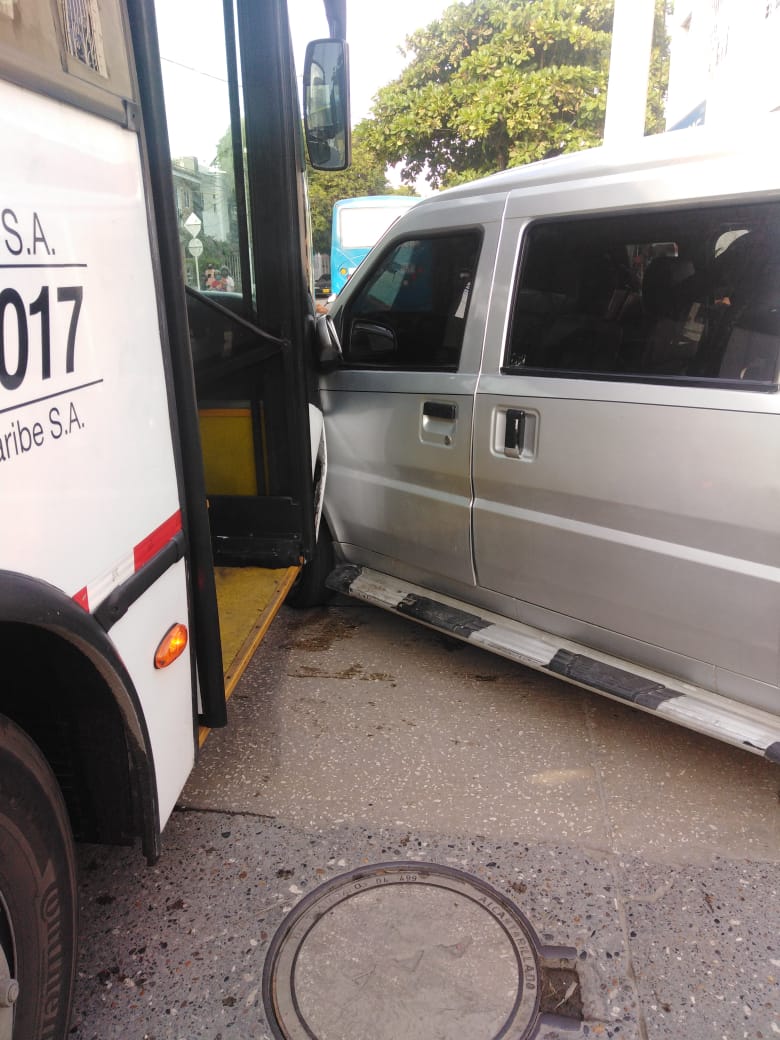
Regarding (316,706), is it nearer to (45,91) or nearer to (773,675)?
(773,675)

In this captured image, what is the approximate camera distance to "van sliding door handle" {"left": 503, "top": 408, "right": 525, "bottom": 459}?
120 inches

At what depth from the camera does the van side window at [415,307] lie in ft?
11.0

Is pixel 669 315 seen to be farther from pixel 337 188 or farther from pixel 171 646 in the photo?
pixel 337 188

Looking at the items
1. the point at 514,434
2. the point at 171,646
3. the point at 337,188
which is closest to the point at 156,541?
the point at 171,646

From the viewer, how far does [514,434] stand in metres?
3.08

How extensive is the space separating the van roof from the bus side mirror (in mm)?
695

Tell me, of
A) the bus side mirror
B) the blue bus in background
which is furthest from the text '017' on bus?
the blue bus in background

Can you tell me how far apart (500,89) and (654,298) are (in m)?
18.0

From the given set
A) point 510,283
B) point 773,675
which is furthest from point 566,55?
point 773,675

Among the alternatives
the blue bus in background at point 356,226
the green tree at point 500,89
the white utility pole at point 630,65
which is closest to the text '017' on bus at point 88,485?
the white utility pole at point 630,65

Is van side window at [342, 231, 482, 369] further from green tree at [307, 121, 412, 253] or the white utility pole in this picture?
green tree at [307, 121, 412, 253]

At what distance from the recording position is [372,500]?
3.81 metres

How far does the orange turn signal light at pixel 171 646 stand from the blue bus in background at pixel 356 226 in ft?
56.7

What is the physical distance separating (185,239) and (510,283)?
1.30 metres
